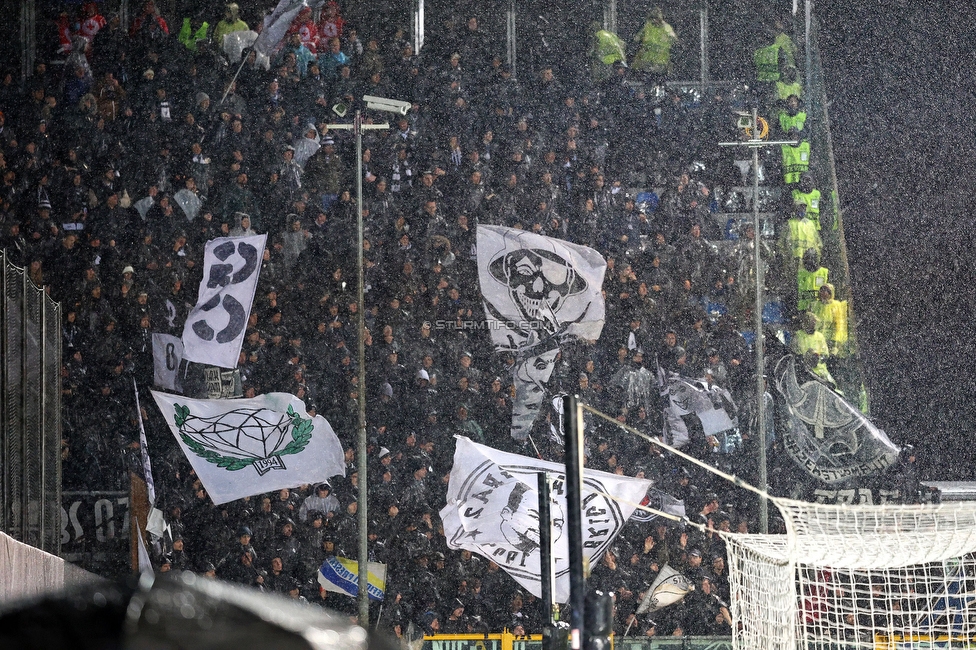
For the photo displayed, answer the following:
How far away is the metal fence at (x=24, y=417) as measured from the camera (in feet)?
23.0

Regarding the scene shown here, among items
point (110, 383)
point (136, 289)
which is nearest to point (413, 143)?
point (136, 289)

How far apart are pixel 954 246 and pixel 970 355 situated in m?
1.21

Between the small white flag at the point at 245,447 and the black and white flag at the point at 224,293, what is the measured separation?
0.66 m

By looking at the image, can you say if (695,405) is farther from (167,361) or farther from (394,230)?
(167,361)

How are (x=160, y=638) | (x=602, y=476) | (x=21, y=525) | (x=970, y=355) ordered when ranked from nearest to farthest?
(x=160, y=638) → (x=21, y=525) → (x=602, y=476) → (x=970, y=355)

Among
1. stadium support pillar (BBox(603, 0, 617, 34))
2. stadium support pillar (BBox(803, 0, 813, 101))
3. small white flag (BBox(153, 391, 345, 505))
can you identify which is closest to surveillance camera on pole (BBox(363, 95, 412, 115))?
stadium support pillar (BBox(603, 0, 617, 34))

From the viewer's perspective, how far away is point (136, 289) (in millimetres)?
11539

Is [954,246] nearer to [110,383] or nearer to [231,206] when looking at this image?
[231,206]

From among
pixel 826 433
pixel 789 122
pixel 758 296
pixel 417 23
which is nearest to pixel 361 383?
pixel 417 23

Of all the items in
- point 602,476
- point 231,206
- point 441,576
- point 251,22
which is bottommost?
point 441,576

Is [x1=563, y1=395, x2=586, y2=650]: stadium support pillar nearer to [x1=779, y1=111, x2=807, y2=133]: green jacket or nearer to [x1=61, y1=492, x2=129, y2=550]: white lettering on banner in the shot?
[x1=61, y1=492, x2=129, y2=550]: white lettering on banner

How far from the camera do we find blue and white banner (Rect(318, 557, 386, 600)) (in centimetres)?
1102

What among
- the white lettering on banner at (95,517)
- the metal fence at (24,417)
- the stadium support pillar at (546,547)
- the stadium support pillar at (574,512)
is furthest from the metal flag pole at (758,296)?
the stadium support pillar at (574,512)

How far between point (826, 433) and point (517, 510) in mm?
3435
